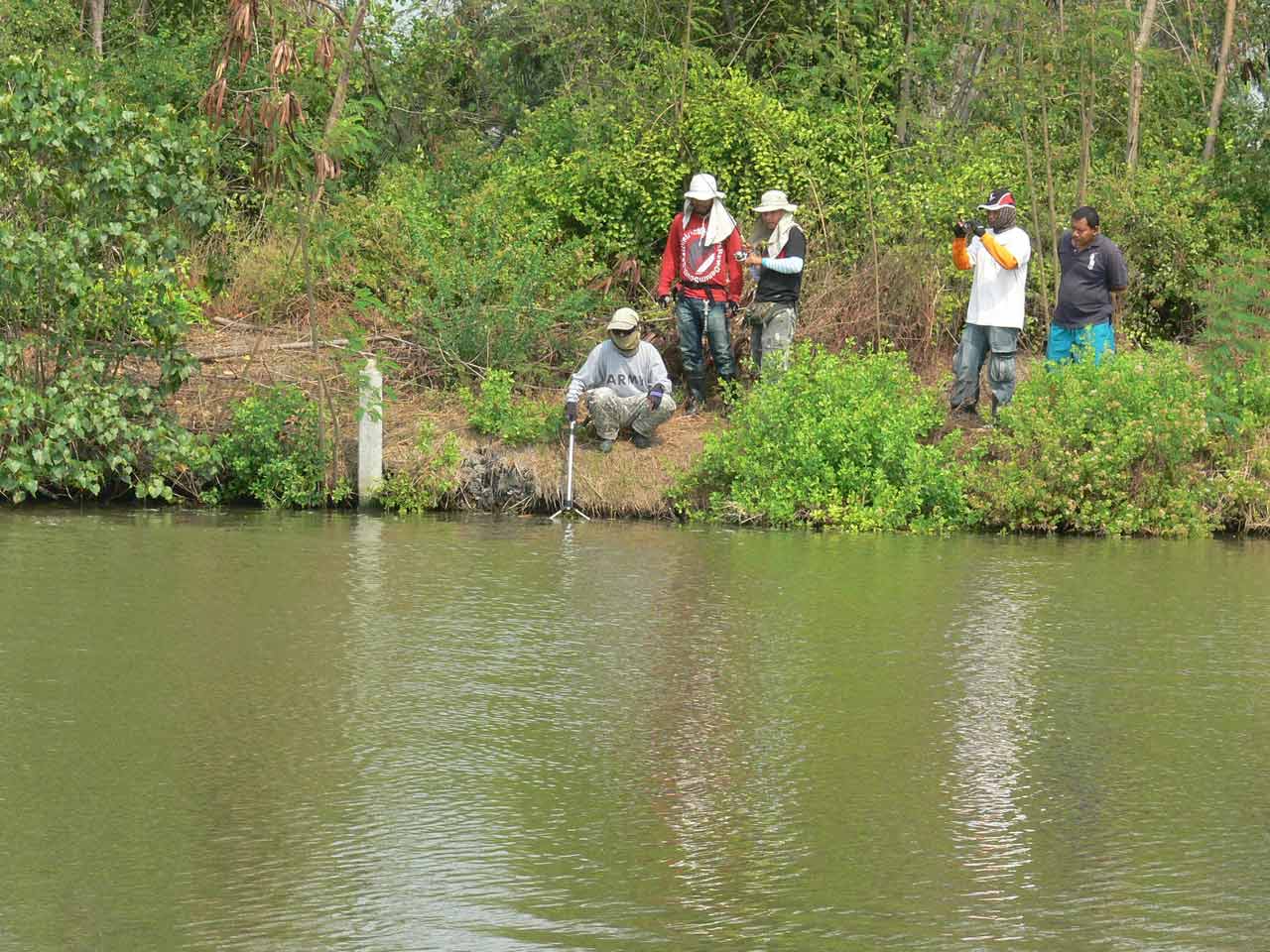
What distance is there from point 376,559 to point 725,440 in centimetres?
384

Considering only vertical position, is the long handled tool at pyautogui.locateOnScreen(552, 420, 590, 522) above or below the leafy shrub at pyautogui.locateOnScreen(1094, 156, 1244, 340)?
below

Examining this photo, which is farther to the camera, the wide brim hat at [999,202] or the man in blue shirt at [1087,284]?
the wide brim hat at [999,202]

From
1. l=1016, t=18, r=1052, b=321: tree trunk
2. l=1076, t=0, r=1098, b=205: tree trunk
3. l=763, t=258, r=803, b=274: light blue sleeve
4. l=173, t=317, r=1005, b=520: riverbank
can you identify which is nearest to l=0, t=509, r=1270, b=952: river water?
l=173, t=317, r=1005, b=520: riverbank

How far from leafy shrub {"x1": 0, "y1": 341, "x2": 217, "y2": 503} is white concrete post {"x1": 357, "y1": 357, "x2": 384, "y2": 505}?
1.25m

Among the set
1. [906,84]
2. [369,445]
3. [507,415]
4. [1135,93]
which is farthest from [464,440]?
[1135,93]

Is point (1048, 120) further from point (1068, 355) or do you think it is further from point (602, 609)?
point (602, 609)

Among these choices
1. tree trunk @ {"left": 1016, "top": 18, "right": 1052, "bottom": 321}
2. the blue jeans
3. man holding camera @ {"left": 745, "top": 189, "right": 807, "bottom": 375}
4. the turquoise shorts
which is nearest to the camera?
the turquoise shorts

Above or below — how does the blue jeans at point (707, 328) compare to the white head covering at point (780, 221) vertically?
below

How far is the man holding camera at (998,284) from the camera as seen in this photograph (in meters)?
15.3

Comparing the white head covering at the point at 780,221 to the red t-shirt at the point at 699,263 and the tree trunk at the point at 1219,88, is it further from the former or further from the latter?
the tree trunk at the point at 1219,88

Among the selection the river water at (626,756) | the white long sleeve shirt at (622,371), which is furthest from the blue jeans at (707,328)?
the river water at (626,756)

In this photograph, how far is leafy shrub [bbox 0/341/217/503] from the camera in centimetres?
1455

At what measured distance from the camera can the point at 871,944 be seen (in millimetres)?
4871

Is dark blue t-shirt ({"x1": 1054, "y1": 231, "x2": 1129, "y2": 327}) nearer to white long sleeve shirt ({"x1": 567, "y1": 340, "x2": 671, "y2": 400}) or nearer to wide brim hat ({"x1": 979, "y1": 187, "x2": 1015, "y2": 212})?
wide brim hat ({"x1": 979, "y1": 187, "x2": 1015, "y2": 212})
